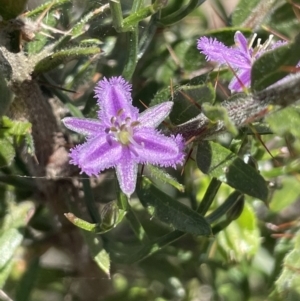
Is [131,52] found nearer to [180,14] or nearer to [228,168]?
[180,14]


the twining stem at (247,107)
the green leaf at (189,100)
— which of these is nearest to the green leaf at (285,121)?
the twining stem at (247,107)

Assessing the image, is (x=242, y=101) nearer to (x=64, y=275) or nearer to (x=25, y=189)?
(x=25, y=189)

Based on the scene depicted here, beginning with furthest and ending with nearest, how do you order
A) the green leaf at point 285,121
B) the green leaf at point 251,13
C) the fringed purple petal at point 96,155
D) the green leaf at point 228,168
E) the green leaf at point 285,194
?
1. the green leaf at point 285,194
2. the green leaf at point 251,13
3. the green leaf at point 228,168
4. the fringed purple petal at point 96,155
5. the green leaf at point 285,121

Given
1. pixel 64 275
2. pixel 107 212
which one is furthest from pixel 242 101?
pixel 64 275

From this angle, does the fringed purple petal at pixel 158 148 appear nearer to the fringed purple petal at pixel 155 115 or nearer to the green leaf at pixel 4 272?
the fringed purple petal at pixel 155 115

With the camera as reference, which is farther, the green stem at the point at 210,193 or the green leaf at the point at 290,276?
the green leaf at the point at 290,276

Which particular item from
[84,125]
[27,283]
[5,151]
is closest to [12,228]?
[27,283]
